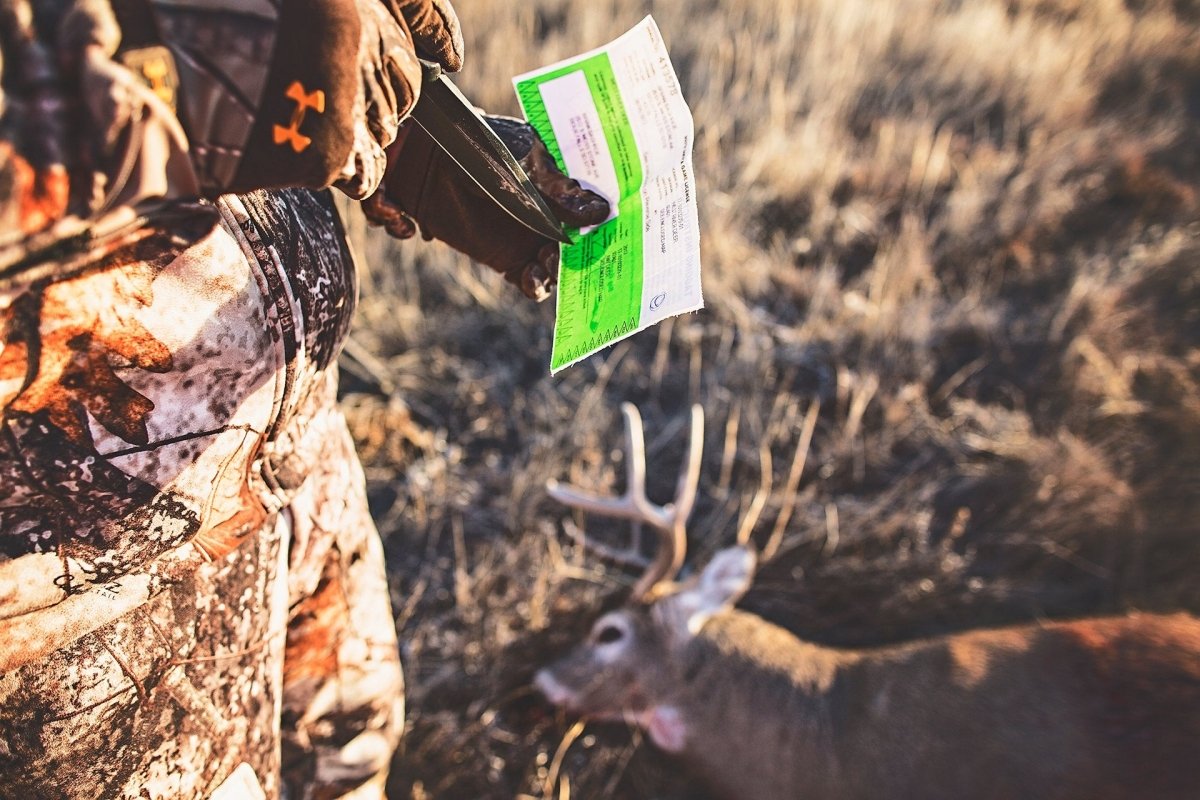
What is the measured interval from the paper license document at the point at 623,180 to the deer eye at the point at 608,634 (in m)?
1.75

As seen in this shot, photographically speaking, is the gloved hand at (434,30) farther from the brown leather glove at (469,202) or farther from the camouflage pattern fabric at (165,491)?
the camouflage pattern fabric at (165,491)

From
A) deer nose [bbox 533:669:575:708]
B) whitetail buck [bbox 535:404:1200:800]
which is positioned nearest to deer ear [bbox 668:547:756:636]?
whitetail buck [bbox 535:404:1200:800]

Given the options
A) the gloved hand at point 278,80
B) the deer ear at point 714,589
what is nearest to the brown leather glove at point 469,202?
the gloved hand at point 278,80

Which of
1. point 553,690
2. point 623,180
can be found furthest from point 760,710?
point 623,180

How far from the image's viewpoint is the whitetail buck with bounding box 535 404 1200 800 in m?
2.03

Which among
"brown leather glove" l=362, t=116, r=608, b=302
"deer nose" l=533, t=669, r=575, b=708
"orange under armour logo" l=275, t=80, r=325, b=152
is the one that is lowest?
"deer nose" l=533, t=669, r=575, b=708

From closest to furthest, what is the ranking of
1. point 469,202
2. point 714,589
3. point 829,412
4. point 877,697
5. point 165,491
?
1. point 165,491
2. point 469,202
3. point 877,697
4. point 714,589
5. point 829,412

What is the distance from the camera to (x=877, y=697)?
2.32 metres

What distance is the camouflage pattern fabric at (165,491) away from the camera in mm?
775

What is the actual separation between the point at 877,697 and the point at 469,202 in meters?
1.96

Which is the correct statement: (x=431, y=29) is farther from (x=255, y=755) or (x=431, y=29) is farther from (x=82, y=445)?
(x=255, y=755)

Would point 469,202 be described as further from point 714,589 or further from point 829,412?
point 829,412

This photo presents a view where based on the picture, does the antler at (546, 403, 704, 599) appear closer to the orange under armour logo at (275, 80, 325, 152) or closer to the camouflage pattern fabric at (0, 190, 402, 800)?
the camouflage pattern fabric at (0, 190, 402, 800)

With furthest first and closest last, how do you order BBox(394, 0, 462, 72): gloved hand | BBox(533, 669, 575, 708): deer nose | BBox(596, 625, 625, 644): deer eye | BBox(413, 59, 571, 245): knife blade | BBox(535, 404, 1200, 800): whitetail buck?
BBox(596, 625, 625, 644): deer eye → BBox(533, 669, 575, 708): deer nose → BBox(535, 404, 1200, 800): whitetail buck → BBox(413, 59, 571, 245): knife blade → BBox(394, 0, 462, 72): gloved hand
